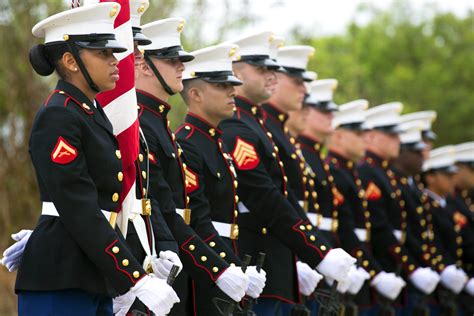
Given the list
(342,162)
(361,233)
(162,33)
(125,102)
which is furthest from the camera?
(342,162)

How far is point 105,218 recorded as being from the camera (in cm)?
543

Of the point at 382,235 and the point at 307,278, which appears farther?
the point at 382,235

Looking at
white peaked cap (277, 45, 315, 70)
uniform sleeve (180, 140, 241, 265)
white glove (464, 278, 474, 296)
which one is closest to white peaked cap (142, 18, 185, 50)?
uniform sleeve (180, 140, 241, 265)

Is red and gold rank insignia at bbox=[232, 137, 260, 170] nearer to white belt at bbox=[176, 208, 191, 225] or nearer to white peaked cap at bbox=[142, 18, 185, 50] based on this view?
white belt at bbox=[176, 208, 191, 225]

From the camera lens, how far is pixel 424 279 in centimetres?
1140

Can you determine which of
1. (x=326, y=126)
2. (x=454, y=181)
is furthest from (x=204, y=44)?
(x=326, y=126)

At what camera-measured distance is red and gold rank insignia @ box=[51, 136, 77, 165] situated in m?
5.33

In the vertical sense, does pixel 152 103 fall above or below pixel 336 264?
above

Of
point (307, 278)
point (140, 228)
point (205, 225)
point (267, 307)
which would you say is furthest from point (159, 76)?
point (307, 278)

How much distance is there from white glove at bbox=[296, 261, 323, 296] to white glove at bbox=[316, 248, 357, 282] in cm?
54

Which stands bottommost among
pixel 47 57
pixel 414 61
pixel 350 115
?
pixel 414 61

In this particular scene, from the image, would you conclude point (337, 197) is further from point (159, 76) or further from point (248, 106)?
point (159, 76)

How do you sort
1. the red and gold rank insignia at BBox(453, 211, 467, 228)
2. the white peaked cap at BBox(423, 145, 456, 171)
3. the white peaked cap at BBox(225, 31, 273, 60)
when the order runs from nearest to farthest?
the white peaked cap at BBox(225, 31, 273, 60) → the red and gold rank insignia at BBox(453, 211, 467, 228) → the white peaked cap at BBox(423, 145, 456, 171)

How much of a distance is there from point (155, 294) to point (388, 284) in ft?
17.9
